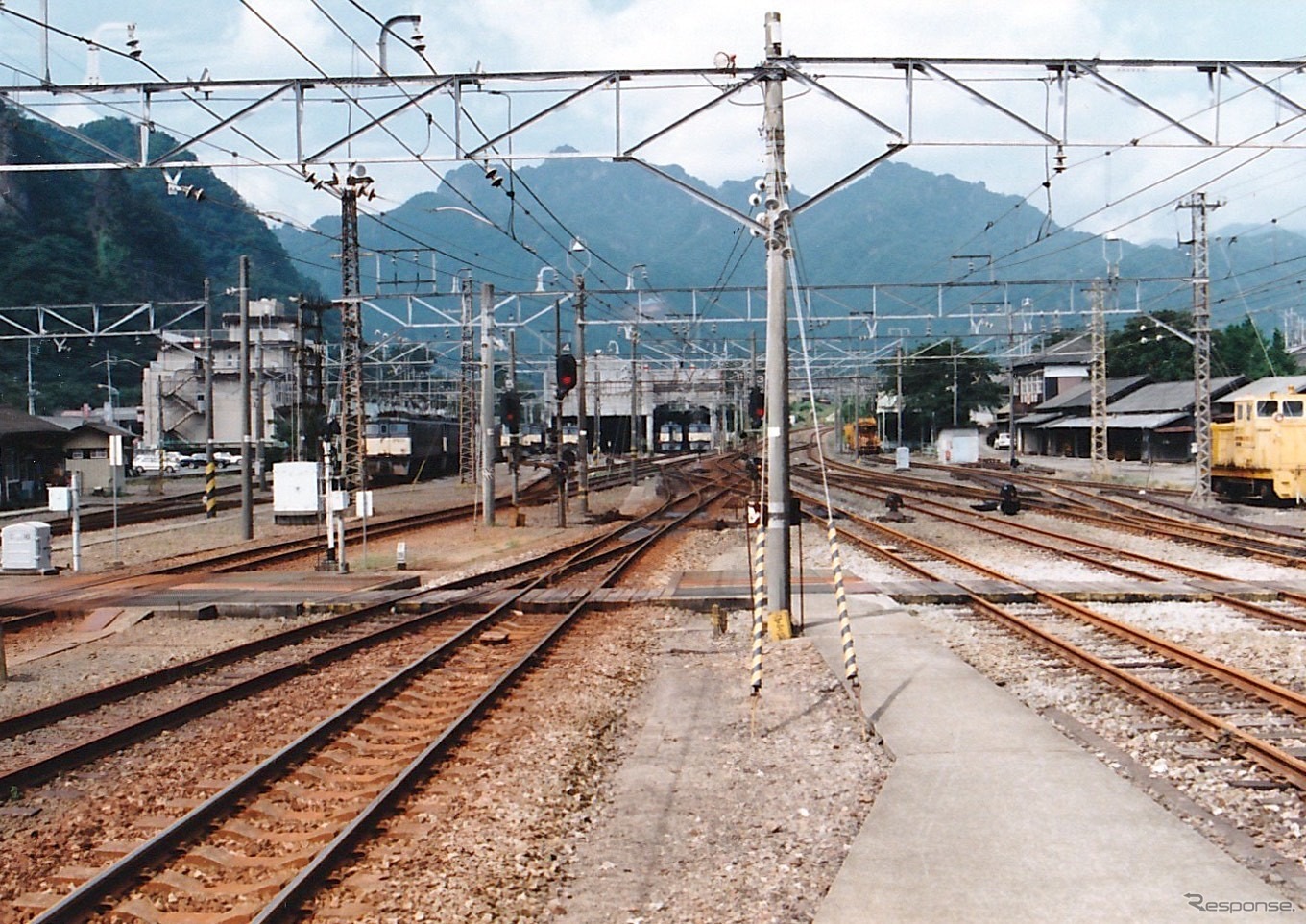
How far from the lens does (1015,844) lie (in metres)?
6.21

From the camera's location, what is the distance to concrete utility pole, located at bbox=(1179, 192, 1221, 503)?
104 ft

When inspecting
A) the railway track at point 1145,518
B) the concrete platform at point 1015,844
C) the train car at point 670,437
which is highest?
the train car at point 670,437

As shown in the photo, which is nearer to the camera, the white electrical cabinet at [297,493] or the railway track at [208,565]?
the railway track at [208,565]

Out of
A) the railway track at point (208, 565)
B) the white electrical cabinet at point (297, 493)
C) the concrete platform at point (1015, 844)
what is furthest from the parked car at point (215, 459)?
the concrete platform at point (1015, 844)

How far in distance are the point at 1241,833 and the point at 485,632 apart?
29.3ft

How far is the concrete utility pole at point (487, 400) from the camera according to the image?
28.0 m

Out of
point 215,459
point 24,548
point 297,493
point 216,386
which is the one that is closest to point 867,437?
point 215,459

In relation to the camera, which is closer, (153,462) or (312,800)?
(312,800)

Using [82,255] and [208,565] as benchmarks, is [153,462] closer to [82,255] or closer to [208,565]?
[82,255]

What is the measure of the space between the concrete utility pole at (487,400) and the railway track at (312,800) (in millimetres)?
15040

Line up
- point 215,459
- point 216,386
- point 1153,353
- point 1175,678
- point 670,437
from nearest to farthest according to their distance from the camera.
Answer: point 1175,678 < point 215,459 < point 1153,353 < point 216,386 < point 670,437

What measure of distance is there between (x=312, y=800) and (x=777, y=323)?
7106 millimetres

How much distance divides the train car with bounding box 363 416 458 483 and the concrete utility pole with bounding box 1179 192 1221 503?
31450 millimetres

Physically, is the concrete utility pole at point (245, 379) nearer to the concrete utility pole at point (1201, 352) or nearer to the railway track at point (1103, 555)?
the railway track at point (1103, 555)
